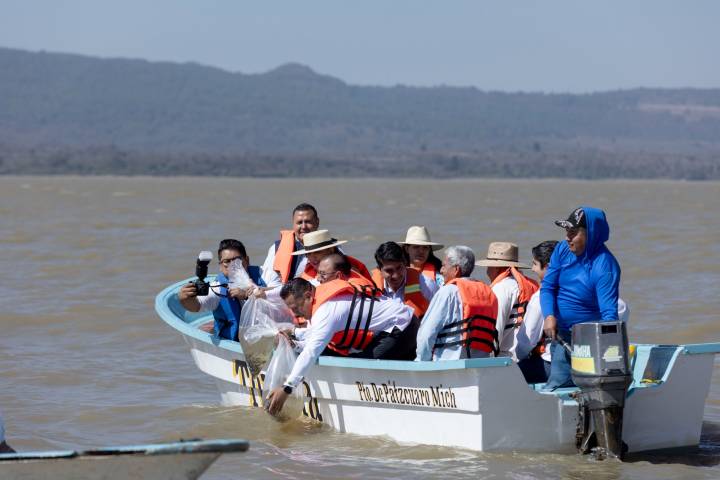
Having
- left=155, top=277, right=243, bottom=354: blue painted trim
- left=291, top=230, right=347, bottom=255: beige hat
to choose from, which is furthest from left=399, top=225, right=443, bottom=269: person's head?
left=155, top=277, right=243, bottom=354: blue painted trim

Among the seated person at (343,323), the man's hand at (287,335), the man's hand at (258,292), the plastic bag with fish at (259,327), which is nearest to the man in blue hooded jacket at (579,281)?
the seated person at (343,323)

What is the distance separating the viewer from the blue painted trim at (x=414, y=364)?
790 centimetres

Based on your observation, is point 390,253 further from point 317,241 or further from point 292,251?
point 292,251

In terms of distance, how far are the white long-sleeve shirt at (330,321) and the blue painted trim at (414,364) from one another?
8.6 inches

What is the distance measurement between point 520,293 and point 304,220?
182 cm

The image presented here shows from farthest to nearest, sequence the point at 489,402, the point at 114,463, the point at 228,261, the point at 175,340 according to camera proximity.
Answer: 1. the point at 175,340
2. the point at 228,261
3. the point at 489,402
4. the point at 114,463

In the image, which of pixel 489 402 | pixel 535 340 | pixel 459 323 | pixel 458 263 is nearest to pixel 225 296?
pixel 458 263

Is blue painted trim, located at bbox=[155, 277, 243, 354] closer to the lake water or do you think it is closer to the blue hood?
the lake water

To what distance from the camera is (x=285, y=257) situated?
388 inches

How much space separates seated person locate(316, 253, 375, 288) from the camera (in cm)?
845

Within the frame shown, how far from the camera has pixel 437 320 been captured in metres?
8.20

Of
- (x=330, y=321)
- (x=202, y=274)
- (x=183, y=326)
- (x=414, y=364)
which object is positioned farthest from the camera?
(x=183, y=326)

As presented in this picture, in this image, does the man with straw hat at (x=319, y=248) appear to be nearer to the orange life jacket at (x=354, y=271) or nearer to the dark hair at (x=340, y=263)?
the orange life jacket at (x=354, y=271)

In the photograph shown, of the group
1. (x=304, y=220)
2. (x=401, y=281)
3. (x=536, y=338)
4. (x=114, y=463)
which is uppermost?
(x=304, y=220)
